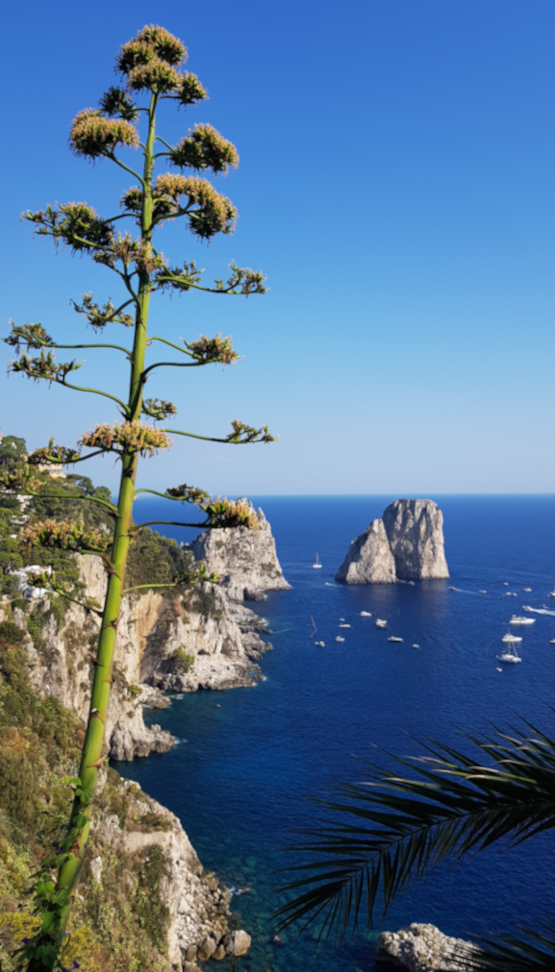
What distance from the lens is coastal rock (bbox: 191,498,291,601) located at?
124812 millimetres

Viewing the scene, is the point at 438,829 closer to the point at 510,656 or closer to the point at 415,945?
the point at 415,945

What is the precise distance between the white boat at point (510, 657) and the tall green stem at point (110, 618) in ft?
284

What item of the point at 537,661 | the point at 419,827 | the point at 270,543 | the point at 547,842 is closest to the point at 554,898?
the point at 547,842

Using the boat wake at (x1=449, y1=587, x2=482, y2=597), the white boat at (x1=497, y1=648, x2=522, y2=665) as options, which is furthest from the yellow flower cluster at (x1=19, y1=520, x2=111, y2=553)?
the boat wake at (x1=449, y1=587, x2=482, y2=597)

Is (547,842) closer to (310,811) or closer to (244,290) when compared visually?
(310,811)

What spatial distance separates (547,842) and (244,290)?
168 feet

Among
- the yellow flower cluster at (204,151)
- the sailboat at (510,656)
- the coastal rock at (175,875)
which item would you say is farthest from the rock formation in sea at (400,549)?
the yellow flower cluster at (204,151)

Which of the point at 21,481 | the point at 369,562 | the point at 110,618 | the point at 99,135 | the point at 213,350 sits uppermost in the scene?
the point at 99,135

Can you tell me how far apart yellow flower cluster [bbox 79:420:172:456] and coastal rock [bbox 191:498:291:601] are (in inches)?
4424

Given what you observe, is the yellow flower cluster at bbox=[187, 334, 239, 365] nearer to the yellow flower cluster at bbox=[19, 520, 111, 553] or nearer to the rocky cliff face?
the yellow flower cluster at bbox=[19, 520, 111, 553]

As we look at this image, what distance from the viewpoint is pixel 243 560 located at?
433ft

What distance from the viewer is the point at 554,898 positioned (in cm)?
3662

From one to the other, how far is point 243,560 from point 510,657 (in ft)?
213

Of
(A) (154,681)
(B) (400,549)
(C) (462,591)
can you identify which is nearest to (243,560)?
(B) (400,549)
